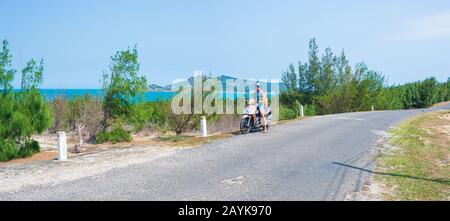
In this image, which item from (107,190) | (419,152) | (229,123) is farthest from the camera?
(229,123)

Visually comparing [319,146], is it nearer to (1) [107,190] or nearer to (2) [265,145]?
(2) [265,145]

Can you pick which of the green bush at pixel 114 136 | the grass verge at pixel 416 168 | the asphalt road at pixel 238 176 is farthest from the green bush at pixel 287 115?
the asphalt road at pixel 238 176

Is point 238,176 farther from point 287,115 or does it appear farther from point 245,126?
point 287,115

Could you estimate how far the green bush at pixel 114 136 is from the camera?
16.5m

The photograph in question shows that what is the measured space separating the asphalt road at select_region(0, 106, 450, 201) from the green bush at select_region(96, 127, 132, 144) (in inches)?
215

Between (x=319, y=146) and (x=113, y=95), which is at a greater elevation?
(x=113, y=95)

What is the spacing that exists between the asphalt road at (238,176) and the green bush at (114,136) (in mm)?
5458

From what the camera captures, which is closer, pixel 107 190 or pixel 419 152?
pixel 107 190

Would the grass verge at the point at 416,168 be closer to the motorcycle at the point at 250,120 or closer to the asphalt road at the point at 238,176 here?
the asphalt road at the point at 238,176

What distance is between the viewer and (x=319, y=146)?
39.9 ft

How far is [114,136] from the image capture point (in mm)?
16516
